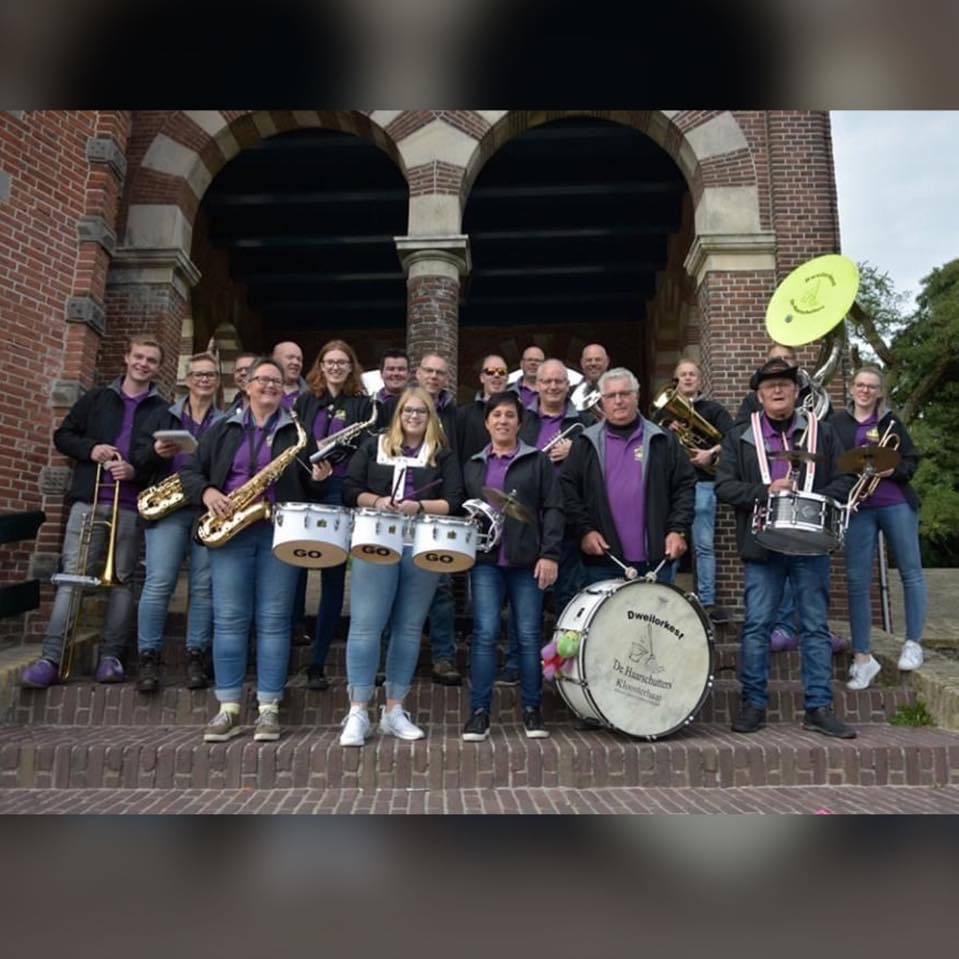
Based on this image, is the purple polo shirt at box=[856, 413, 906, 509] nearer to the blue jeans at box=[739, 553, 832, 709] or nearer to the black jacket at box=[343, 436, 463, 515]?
the blue jeans at box=[739, 553, 832, 709]

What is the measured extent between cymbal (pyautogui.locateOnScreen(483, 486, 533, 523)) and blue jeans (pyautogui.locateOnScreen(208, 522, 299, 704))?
3.60ft

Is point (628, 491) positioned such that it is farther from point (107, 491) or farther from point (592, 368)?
point (107, 491)

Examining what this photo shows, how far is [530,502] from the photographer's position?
13.9 feet

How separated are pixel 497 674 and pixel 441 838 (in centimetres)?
184

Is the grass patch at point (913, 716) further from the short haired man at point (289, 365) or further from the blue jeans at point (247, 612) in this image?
the short haired man at point (289, 365)

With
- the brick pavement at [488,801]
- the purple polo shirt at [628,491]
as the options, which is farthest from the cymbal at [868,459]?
the brick pavement at [488,801]

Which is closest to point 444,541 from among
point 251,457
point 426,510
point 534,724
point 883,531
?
point 426,510

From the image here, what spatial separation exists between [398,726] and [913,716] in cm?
292

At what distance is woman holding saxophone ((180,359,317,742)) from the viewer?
13.2 feet

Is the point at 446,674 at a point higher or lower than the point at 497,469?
lower

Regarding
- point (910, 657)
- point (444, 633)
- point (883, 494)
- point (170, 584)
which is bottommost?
point (910, 657)

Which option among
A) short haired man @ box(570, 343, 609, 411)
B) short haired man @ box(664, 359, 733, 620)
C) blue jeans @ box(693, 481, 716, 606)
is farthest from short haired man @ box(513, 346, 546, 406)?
blue jeans @ box(693, 481, 716, 606)

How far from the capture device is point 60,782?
12.6 ft

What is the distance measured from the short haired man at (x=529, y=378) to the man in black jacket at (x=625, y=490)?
3.49ft
